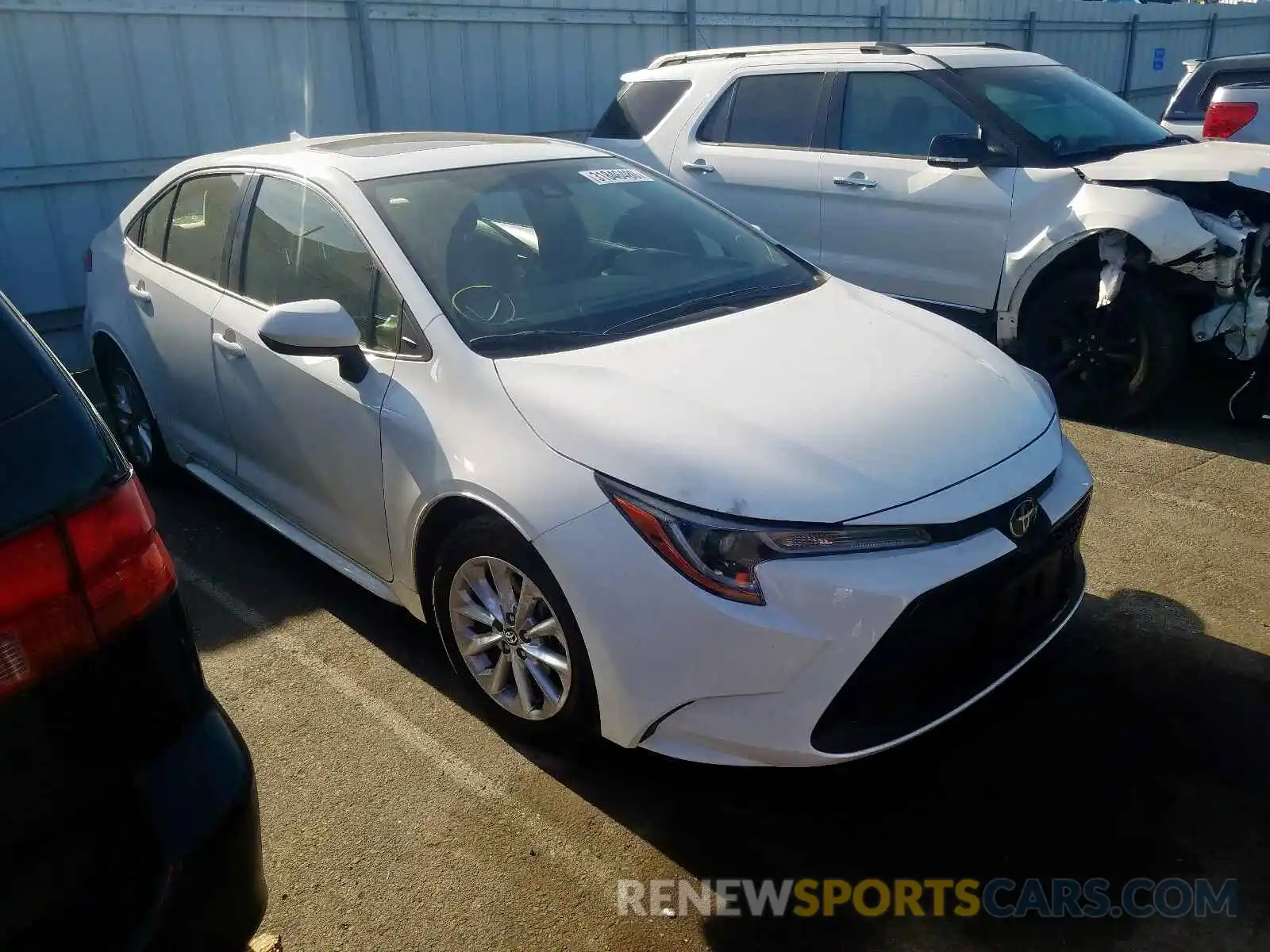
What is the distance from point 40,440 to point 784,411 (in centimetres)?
171

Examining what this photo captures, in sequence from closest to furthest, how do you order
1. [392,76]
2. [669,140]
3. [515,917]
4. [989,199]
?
[515,917] < [989,199] < [669,140] < [392,76]

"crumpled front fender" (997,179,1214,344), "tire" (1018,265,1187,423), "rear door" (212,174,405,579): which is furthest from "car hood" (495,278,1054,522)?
"tire" (1018,265,1187,423)

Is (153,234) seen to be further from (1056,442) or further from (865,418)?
(1056,442)

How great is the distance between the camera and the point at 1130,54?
54.5 feet

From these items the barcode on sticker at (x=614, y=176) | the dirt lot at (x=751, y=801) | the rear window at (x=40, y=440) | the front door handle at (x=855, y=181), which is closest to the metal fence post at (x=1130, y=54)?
the front door handle at (x=855, y=181)

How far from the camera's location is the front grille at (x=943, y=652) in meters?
2.47

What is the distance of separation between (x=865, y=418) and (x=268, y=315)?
168 centimetres

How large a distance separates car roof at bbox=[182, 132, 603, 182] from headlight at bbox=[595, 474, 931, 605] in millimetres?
1805

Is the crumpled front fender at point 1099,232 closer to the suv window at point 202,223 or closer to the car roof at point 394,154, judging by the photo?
the car roof at point 394,154

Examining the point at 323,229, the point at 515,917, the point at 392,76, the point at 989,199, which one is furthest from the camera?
the point at 392,76

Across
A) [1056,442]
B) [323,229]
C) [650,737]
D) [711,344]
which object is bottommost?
[650,737]

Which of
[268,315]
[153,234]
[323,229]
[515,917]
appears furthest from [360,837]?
[153,234]

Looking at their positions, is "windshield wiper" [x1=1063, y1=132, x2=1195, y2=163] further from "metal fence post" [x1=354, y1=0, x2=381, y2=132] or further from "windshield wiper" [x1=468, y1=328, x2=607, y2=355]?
"metal fence post" [x1=354, y1=0, x2=381, y2=132]

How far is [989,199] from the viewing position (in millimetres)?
5633
